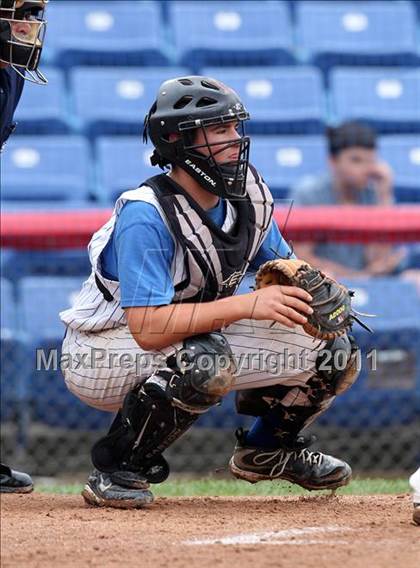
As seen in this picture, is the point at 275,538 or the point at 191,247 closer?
the point at 275,538

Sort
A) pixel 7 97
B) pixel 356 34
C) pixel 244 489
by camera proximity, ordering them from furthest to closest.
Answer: pixel 356 34
pixel 244 489
pixel 7 97

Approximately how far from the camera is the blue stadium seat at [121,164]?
694 cm

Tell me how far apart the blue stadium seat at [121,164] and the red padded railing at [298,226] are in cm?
143

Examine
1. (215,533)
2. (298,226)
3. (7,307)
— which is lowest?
(7,307)

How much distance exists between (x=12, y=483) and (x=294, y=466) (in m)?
1.09

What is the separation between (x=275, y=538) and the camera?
3.09 metres

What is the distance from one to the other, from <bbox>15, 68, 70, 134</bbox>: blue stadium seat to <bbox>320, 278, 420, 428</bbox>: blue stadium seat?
2480 mm

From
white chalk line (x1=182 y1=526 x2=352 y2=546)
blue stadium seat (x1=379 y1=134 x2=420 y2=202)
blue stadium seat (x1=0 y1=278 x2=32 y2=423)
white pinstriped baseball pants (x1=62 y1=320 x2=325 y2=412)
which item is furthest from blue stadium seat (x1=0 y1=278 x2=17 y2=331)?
white chalk line (x1=182 y1=526 x2=352 y2=546)

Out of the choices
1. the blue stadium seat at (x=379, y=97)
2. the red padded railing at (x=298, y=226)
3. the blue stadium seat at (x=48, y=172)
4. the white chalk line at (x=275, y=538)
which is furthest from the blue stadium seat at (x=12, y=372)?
the blue stadium seat at (x=379, y=97)

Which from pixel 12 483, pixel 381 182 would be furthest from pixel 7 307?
pixel 381 182

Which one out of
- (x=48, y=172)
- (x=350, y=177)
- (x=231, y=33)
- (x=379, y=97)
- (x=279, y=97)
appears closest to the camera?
(x=350, y=177)

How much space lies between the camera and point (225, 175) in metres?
3.59

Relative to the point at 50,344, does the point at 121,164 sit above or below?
above

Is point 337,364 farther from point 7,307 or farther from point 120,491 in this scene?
point 7,307
